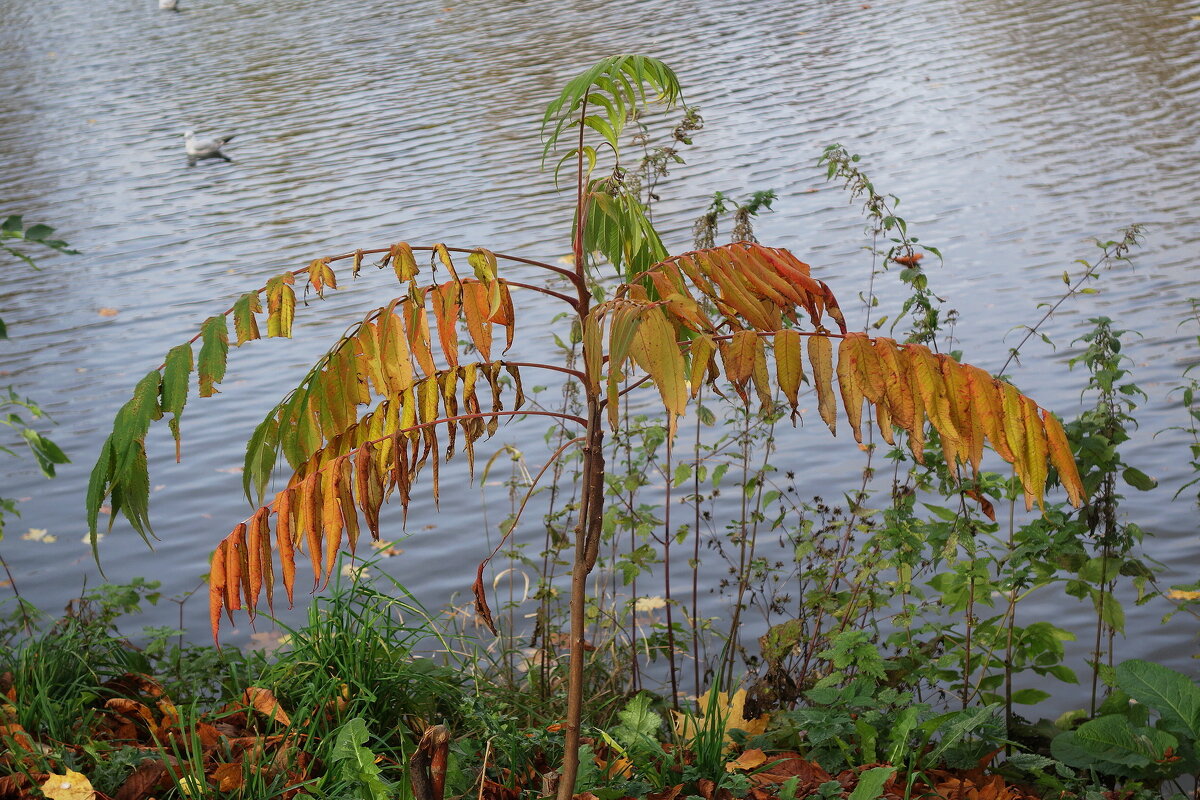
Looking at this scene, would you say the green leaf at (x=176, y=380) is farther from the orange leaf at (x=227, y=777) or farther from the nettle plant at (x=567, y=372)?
the orange leaf at (x=227, y=777)

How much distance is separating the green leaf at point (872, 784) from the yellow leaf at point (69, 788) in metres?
1.96

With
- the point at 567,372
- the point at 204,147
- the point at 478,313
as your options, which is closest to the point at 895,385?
the point at 567,372

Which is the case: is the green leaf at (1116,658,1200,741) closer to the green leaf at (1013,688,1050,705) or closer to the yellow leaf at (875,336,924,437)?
the green leaf at (1013,688,1050,705)

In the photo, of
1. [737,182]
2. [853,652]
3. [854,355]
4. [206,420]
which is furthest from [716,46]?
[854,355]

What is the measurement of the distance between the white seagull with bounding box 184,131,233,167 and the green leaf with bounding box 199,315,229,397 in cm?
1215

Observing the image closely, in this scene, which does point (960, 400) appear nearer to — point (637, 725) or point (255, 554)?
point (255, 554)

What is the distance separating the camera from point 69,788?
10.00ft

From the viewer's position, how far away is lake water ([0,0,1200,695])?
6145 millimetres

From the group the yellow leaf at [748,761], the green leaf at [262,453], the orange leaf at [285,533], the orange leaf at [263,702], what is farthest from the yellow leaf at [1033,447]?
the orange leaf at [263,702]

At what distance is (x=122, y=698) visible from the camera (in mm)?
3648

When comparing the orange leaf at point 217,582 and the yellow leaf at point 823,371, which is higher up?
the yellow leaf at point 823,371

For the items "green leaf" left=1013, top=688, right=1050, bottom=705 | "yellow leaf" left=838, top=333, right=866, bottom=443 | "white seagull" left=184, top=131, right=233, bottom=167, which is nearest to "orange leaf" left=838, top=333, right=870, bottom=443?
"yellow leaf" left=838, top=333, right=866, bottom=443

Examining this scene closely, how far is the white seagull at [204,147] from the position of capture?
44.2ft

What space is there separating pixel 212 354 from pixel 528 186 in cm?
904
